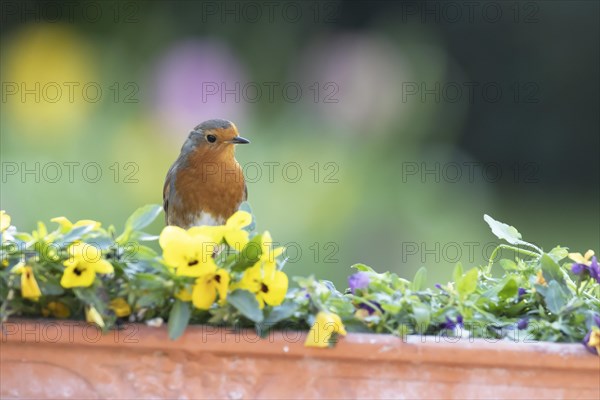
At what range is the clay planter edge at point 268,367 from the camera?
127 centimetres

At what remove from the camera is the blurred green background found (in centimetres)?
302

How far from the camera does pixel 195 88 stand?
10.4 ft

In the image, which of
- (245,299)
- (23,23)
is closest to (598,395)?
(245,299)

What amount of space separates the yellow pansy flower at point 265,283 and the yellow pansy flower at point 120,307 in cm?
16

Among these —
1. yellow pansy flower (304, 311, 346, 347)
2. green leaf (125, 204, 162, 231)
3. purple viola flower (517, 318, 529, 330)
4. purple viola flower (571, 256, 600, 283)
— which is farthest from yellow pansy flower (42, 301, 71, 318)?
purple viola flower (571, 256, 600, 283)

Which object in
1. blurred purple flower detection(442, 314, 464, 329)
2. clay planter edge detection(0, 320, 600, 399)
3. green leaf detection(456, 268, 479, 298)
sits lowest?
clay planter edge detection(0, 320, 600, 399)

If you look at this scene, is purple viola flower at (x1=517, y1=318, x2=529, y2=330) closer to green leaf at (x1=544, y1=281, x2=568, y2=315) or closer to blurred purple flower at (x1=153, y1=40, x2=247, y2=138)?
green leaf at (x1=544, y1=281, x2=568, y2=315)

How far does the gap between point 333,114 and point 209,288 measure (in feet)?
6.89

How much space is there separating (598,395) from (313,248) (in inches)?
58.8

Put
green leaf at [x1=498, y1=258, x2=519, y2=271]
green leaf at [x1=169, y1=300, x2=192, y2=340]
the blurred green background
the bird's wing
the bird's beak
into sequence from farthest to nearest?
1. the blurred green background
2. the bird's wing
3. the bird's beak
4. green leaf at [x1=498, y1=258, x2=519, y2=271]
5. green leaf at [x1=169, y1=300, x2=192, y2=340]

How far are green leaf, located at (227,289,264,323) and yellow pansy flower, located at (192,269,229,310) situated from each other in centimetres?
1

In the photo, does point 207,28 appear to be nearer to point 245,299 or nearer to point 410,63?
point 410,63

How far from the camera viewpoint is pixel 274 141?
124 inches

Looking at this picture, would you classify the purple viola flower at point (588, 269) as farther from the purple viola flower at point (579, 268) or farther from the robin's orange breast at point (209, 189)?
the robin's orange breast at point (209, 189)
